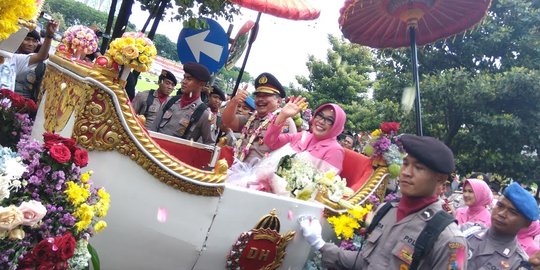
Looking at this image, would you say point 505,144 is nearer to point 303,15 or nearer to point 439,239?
point 303,15

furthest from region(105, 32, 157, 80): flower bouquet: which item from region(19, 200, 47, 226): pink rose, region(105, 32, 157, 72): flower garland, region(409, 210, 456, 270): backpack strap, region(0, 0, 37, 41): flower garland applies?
region(409, 210, 456, 270): backpack strap

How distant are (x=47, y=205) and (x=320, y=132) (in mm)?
2329

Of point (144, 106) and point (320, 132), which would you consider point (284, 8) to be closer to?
point (320, 132)

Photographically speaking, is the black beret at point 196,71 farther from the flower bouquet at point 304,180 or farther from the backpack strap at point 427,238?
the backpack strap at point 427,238

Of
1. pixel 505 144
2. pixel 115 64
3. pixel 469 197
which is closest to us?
pixel 115 64

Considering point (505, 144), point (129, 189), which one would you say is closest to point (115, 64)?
point (129, 189)

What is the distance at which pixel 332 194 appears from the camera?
3582mm

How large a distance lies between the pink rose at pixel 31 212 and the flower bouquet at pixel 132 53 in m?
0.94

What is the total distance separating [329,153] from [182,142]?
1.43 metres

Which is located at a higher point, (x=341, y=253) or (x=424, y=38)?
(x=424, y=38)

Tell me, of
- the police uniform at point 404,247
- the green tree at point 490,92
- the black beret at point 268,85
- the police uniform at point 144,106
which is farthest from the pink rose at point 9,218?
the green tree at point 490,92

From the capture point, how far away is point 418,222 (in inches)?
89.7

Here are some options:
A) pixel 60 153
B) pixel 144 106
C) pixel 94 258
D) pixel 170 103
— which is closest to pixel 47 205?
pixel 60 153

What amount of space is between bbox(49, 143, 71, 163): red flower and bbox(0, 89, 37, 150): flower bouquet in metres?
1.17
